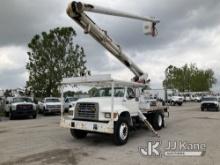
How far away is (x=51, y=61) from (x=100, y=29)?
2448cm

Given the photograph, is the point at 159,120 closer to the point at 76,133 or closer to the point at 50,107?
the point at 76,133

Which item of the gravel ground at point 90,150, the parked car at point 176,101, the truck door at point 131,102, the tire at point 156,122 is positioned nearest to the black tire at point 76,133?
the gravel ground at point 90,150

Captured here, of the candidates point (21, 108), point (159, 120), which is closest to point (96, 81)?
point (159, 120)

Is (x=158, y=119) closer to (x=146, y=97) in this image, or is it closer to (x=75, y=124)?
(x=146, y=97)

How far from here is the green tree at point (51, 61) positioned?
117ft

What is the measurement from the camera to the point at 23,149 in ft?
30.4

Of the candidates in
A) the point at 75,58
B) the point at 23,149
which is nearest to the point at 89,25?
the point at 23,149

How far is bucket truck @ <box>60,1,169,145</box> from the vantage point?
9766mm

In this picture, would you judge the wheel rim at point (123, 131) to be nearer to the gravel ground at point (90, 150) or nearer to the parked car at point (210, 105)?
the gravel ground at point (90, 150)

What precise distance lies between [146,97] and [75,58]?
2501cm

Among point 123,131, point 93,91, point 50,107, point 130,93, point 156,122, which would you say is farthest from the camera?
point 50,107

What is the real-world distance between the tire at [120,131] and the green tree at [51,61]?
2581 centimetres

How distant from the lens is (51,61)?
3588 cm

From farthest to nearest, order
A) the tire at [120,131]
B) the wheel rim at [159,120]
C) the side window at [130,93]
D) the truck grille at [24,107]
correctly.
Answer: the truck grille at [24,107] → the wheel rim at [159,120] → the side window at [130,93] → the tire at [120,131]
